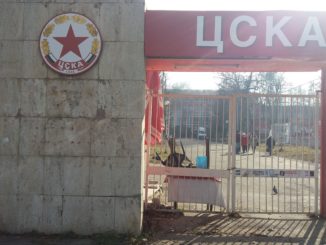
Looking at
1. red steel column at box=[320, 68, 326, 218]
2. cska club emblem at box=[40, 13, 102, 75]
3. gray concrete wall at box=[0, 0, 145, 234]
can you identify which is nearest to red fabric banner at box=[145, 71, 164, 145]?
gray concrete wall at box=[0, 0, 145, 234]

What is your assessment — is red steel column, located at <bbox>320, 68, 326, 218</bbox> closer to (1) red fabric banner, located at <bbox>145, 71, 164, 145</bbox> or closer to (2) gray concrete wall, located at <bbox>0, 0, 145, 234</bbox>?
(1) red fabric banner, located at <bbox>145, 71, 164, 145</bbox>

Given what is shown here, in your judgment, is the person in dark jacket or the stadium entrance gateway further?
the person in dark jacket

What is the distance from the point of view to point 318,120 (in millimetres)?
7945

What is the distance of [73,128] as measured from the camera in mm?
6457

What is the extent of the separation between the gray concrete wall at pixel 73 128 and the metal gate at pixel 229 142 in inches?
66.1

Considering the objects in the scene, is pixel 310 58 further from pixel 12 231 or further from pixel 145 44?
pixel 12 231

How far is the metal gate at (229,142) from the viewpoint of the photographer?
799cm

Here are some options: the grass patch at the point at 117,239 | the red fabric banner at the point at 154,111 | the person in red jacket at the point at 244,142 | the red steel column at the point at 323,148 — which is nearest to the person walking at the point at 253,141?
the person in red jacket at the point at 244,142

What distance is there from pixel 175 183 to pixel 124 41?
3063mm

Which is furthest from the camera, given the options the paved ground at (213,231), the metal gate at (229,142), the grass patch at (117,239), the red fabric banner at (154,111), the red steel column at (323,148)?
the red fabric banner at (154,111)

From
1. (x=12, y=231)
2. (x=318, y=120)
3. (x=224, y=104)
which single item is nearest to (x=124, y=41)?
(x=224, y=104)

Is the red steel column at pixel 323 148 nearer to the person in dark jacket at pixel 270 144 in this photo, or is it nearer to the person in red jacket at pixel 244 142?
the person in dark jacket at pixel 270 144

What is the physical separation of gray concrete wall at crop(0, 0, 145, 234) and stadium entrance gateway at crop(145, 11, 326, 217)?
58cm

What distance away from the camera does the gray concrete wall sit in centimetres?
641
